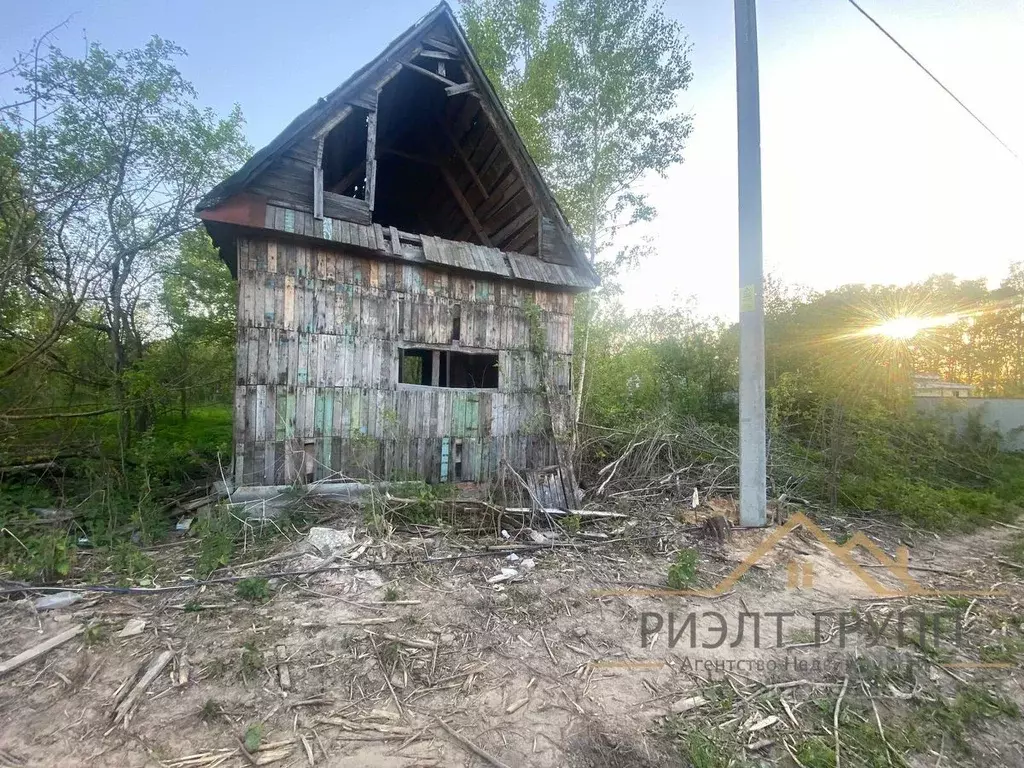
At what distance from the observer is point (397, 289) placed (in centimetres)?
648

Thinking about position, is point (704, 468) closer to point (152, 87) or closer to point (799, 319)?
point (799, 319)

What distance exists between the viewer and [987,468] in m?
9.15

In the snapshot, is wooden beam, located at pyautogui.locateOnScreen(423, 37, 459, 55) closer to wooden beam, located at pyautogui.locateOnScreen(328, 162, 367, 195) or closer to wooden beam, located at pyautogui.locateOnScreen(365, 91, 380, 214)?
wooden beam, located at pyautogui.locateOnScreen(365, 91, 380, 214)

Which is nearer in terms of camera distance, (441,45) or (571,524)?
(571,524)

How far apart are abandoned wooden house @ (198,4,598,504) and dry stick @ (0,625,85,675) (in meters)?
2.50

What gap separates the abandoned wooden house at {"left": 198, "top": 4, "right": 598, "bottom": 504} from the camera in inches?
222

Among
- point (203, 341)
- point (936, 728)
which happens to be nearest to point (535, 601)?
point (936, 728)

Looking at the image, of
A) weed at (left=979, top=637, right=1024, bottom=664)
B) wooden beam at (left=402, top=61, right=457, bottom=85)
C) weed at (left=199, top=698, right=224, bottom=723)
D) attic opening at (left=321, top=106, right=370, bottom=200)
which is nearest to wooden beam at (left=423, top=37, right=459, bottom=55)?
wooden beam at (left=402, top=61, right=457, bottom=85)

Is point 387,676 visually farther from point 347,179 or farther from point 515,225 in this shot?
point 347,179

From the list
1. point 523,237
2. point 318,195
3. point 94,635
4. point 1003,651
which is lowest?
point 1003,651

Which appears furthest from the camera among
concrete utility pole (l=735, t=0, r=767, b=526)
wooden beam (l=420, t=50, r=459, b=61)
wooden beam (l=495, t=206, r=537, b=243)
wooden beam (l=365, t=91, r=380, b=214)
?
wooden beam (l=495, t=206, r=537, b=243)

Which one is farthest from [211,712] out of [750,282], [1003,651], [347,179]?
[347,179]

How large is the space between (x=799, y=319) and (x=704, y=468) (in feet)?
34.0

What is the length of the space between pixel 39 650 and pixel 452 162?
9.30 m
